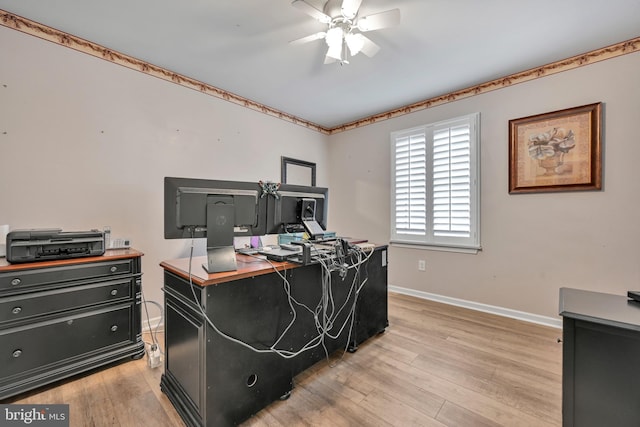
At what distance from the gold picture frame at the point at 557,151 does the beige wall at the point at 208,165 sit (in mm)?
84

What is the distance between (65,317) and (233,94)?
2.71 metres

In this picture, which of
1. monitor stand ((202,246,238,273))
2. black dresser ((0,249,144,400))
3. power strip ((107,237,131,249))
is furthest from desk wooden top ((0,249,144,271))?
monitor stand ((202,246,238,273))

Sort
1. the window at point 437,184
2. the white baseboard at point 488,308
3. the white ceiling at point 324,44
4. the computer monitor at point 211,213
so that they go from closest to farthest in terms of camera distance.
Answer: the computer monitor at point 211,213, the white ceiling at point 324,44, the white baseboard at point 488,308, the window at point 437,184

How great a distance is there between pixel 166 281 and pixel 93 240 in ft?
2.54

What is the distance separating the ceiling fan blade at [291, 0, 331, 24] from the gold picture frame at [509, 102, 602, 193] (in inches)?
90.3

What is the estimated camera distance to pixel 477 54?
95.2 inches

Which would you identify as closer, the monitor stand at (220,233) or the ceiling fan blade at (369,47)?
the monitor stand at (220,233)

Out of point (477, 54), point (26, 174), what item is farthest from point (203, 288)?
point (477, 54)

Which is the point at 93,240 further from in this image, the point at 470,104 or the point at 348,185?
the point at 470,104

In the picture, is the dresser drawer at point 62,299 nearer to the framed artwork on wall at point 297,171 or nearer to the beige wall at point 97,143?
the beige wall at point 97,143

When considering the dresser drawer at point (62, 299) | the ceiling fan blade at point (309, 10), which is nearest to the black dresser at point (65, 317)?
the dresser drawer at point (62, 299)

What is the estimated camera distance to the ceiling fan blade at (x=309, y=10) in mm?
1600

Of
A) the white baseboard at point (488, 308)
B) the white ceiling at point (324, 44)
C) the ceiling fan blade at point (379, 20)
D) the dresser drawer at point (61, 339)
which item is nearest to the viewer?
the dresser drawer at point (61, 339)

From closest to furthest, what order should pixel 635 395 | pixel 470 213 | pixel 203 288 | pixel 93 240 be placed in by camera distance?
1. pixel 635 395
2. pixel 203 288
3. pixel 93 240
4. pixel 470 213
